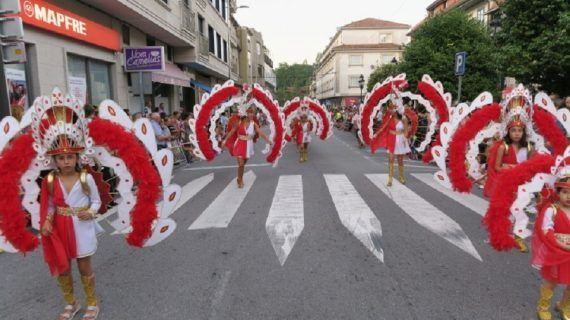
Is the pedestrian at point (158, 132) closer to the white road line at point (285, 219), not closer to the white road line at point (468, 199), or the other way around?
the white road line at point (285, 219)

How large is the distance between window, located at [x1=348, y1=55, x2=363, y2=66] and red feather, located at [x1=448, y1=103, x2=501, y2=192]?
2748 inches

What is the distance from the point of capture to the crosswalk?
5250 mm

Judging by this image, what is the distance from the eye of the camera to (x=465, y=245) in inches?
198

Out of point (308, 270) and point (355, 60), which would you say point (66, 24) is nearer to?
point (308, 270)

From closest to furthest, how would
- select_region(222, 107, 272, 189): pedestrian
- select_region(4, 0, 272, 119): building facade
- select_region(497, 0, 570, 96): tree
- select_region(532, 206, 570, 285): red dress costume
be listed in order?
select_region(532, 206, 570, 285): red dress costume → select_region(222, 107, 272, 189): pedestrian → select_region(4, 0, 272, 119): building facade → select_region(497, 0, 570, 96): tree

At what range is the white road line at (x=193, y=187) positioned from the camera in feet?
26.1

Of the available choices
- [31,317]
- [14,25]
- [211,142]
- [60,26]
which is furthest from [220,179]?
[31,317]

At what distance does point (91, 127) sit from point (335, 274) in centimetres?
275

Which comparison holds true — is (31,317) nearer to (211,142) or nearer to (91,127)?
(91,127)

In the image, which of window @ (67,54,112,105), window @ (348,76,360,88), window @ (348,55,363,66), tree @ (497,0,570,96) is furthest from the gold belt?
window @ (348,55,363,66)

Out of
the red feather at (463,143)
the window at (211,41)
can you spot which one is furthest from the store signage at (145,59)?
the window at (211,41)

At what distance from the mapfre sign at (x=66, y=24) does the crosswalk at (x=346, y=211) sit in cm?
550

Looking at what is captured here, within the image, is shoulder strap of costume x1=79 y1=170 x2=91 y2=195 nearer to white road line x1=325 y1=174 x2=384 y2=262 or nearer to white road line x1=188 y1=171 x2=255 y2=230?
white road line x1=188 y1=171 x2=255 y2=230

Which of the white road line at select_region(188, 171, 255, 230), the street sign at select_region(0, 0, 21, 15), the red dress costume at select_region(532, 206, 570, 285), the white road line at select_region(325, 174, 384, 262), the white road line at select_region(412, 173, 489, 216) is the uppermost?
the street sign at select_region(0, 0, 21, 15)
